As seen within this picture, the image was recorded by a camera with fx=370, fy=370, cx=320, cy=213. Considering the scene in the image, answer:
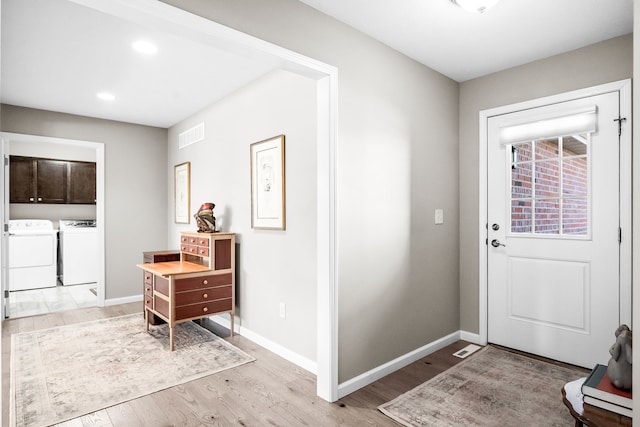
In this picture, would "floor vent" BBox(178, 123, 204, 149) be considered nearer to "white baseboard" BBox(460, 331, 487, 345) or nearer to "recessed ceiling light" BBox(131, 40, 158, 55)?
"recessed ceiling light" BBox(131, 40, 158, 55)

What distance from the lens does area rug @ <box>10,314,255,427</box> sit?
2371 mm

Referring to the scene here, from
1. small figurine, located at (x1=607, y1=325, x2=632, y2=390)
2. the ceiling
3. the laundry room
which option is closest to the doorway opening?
the laundry room

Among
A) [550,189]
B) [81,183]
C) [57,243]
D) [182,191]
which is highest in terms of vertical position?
[81,183]

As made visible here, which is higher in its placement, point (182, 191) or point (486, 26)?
point (486, 26)

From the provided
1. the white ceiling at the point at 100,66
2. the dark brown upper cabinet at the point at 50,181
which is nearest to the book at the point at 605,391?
the white ceiling at the point at 100,66

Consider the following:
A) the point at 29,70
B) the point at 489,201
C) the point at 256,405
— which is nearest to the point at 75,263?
the point at 29,70

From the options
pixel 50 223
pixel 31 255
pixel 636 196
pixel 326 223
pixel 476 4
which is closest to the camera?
pixel 636 196

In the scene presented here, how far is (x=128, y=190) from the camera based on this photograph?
5062mm

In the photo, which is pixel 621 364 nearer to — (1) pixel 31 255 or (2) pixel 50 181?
(1) pixel 31 255

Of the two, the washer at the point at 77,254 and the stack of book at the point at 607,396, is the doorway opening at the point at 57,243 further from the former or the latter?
the stack of book at the point at 607,396

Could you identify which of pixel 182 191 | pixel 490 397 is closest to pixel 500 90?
pixel 490 397

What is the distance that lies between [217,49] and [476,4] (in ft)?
5.82

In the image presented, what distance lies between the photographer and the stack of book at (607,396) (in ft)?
4.88

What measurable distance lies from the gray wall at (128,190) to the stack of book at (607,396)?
5080 millimetres
